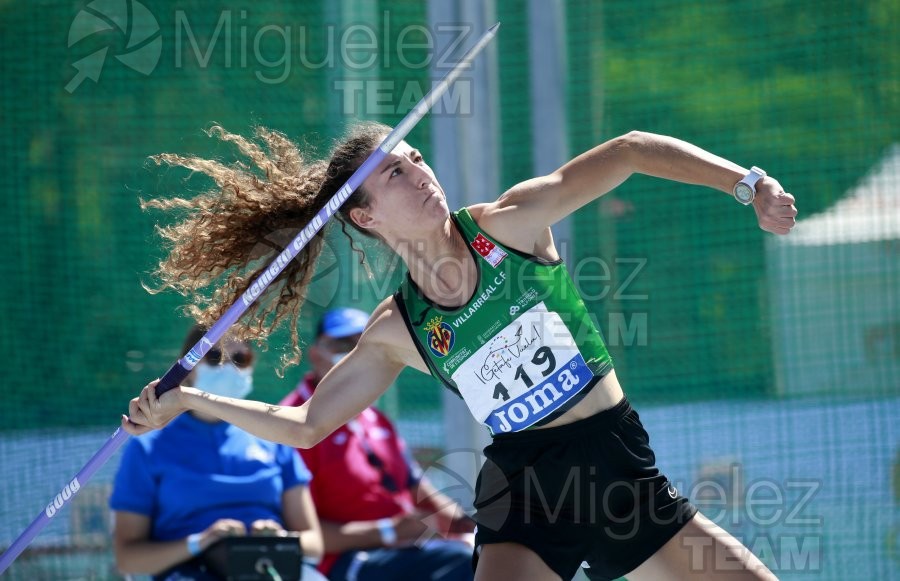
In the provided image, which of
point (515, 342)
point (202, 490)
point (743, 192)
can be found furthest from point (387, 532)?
point (743, 192)

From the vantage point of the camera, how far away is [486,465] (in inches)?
115

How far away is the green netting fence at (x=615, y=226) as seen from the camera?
460cm

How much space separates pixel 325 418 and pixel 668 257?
2515mm

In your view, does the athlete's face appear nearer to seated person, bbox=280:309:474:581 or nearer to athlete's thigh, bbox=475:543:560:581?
athlete's thigh, bbox=475:543:560:581

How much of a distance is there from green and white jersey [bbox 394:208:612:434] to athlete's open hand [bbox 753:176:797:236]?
57cm

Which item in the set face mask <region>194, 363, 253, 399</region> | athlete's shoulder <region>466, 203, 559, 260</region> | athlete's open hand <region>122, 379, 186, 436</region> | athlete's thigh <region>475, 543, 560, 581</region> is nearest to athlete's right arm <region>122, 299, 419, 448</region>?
athlete's open hand <region>122, 379, 186, 436</region>

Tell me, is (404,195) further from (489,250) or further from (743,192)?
(743,192)

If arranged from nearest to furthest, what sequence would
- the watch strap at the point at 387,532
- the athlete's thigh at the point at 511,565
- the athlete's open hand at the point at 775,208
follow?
the athlete's open hand at the point at 775,208
the athlete's thigh at the point at 511,565
the watch strap at the point at 387,532

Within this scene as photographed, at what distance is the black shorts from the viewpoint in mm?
2699

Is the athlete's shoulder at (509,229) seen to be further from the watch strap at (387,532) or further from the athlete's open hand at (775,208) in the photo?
the watch strap at (387,532)

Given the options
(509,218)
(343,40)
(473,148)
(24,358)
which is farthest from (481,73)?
(24,358)

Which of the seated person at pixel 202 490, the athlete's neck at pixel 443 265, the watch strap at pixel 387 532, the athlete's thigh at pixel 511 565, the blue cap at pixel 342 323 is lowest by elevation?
the watch strap at pixel 387 532

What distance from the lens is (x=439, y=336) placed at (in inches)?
110

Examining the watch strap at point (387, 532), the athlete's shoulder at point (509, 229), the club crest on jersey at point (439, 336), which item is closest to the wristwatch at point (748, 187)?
the athlete's shoulder at point (509, 229)
